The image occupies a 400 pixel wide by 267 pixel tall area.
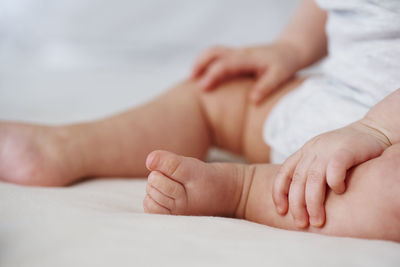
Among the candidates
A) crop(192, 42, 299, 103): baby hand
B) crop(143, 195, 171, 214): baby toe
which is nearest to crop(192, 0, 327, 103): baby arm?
crop(192, 42, 299, 103): baby hand

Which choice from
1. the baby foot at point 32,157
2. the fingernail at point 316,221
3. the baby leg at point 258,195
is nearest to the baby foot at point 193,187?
the baby leg at point 258,195

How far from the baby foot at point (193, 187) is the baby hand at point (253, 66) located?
0.91 ft

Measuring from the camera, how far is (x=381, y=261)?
1.25ft

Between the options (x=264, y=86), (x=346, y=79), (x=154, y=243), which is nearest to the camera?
(x=154, y=243)

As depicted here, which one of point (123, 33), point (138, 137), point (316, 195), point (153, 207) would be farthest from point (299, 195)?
point (123, 33)

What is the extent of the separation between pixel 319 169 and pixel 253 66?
401mm

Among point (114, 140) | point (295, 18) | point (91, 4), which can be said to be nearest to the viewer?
point (114, 140)

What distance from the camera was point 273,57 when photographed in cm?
84

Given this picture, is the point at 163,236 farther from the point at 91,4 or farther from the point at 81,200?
the point at 91,4

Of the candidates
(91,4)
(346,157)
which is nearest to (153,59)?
(91,4)

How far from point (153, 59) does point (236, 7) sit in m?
0.28

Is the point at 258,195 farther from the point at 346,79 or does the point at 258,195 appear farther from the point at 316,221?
the point at 346,79

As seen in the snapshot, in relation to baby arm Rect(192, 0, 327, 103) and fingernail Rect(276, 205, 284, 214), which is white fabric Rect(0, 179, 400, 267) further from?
baby arm Rect(192, 0, 327, 103)

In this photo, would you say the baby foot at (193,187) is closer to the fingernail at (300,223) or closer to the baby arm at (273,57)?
the fingernail at (300,223)
